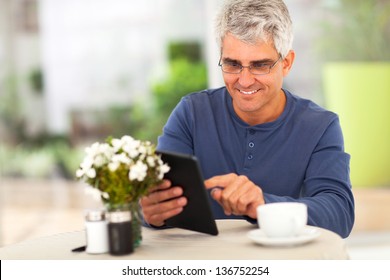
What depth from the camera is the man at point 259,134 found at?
193 centimetres

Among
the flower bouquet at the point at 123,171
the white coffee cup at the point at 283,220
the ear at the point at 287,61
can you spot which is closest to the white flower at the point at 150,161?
the flower bouquet at the point at 123,171

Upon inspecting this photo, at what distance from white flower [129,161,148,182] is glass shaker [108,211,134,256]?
0.08 metres

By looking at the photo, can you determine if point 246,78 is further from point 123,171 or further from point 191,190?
point 123,171

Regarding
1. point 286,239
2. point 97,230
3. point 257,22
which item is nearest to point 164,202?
point 97,230

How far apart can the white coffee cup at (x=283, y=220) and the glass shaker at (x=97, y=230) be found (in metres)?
0.35

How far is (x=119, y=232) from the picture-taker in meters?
1.61

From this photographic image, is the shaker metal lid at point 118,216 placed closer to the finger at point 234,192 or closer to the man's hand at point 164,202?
the man's hand at point 164,202

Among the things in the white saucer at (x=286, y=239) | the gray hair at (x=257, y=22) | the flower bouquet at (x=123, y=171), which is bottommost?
the white saucer at (x=286, y=239)

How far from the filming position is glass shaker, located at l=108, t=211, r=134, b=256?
1.62 meters

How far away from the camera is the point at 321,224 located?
1909 millimetres

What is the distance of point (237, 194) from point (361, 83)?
3.16 metres
